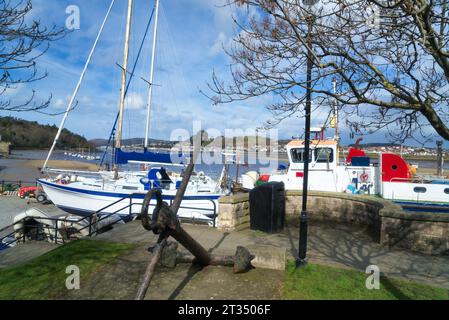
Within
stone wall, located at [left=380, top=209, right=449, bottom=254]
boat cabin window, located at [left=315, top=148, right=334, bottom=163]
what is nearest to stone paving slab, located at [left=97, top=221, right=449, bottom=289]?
stone wall, located at [left=380, top=209, right=449, bottom=254]

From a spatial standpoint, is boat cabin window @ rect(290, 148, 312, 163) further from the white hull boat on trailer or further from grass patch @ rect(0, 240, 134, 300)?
grass patch @ rect(0, 240, 134, 300)

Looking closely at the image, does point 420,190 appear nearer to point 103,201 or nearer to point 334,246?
point 334,246

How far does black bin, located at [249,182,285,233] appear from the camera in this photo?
362 inches

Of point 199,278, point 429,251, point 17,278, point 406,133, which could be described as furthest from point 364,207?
point 17,278

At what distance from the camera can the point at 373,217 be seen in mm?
9711

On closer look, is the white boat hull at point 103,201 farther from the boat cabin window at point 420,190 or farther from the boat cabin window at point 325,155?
the boat cabin window at point 420,190

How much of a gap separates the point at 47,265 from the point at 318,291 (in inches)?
190

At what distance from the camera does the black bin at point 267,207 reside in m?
9.20

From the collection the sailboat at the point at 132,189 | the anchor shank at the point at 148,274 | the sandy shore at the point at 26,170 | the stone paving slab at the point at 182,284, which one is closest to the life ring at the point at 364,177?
the sailboat at the point at 132,189

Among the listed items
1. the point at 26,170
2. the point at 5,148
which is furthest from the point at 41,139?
the point at 26,170

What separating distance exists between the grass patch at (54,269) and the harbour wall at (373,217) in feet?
11.0

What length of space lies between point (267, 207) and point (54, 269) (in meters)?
5.45
